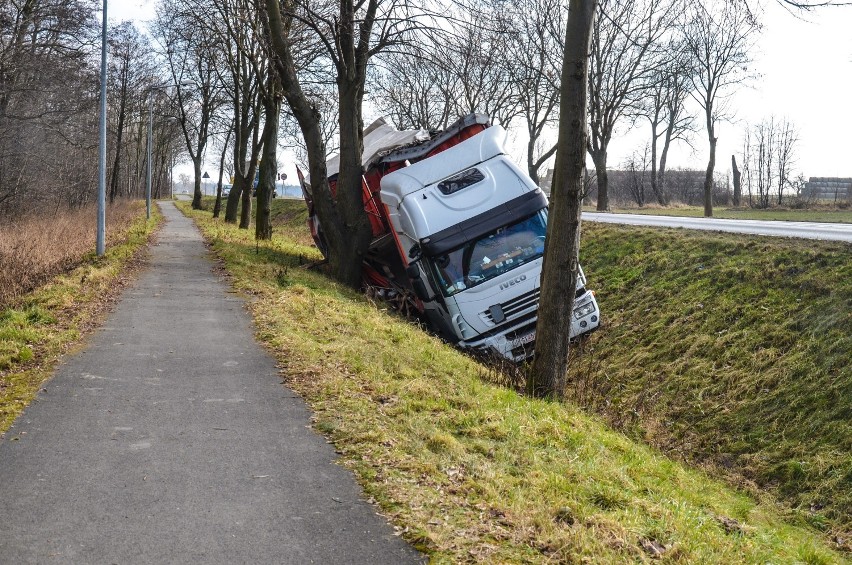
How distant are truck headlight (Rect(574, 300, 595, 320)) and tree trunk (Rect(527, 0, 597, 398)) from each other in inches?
151

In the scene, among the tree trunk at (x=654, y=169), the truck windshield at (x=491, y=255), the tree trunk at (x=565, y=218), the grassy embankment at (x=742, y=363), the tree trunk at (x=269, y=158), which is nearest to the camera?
the tree trunk at (x=565, y=218)

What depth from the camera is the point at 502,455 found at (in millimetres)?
6348

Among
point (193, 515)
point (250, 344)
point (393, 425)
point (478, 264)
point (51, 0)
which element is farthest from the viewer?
point (51, 0)

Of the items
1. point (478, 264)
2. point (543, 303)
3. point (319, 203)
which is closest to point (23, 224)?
point (319, 203)

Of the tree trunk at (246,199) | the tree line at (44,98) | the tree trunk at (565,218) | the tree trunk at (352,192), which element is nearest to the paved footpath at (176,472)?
the tree trunk at (565,218)

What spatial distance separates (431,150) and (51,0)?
17226 mm

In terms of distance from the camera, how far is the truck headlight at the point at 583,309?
538 inches

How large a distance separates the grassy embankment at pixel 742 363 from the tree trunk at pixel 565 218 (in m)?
1.02

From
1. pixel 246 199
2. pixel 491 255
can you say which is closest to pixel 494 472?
pixel 491 255

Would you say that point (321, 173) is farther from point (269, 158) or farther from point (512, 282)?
point (269, 158)

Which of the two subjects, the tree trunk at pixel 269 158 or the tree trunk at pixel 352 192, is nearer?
the tree trunk at pixel 352 192

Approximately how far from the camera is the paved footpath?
452 cm

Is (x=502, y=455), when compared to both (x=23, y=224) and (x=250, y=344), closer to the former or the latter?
(x=250, y=344)

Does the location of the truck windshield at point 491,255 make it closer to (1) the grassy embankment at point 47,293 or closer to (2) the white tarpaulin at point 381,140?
(2) the white tarpaulin at point 381,140
